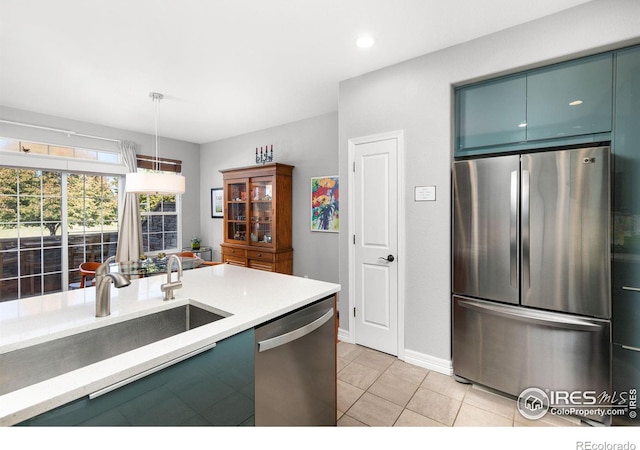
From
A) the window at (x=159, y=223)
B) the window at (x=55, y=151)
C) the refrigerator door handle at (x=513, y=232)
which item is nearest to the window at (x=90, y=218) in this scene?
the window at (x=55, y=151)

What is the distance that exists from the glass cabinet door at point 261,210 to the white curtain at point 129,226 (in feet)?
5.69

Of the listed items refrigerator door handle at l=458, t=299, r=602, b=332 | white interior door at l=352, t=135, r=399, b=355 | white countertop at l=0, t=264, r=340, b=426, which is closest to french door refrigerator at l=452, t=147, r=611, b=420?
refrigerator door handle at l=458, t=299, r=602, b=332

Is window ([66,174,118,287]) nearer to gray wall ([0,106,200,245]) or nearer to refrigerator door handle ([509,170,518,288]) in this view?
gray wall ([0,106,200,245])

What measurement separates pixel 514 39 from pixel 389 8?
94 centimetres

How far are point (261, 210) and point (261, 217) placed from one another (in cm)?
10

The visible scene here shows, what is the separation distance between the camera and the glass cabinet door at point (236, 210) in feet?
15.0

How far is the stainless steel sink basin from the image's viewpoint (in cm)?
96

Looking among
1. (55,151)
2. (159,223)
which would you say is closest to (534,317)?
(159,223)

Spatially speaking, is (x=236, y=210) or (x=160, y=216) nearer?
(x=236, y=210)

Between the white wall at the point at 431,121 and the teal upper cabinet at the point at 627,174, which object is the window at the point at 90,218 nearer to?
the white wall at the point at 431,121

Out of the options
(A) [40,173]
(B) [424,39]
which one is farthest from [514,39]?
(A) [40,173]

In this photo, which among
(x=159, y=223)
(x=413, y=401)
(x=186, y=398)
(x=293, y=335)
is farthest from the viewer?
(x=159, y=223)

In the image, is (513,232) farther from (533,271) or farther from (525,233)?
(533,271)

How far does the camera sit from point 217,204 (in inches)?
213
